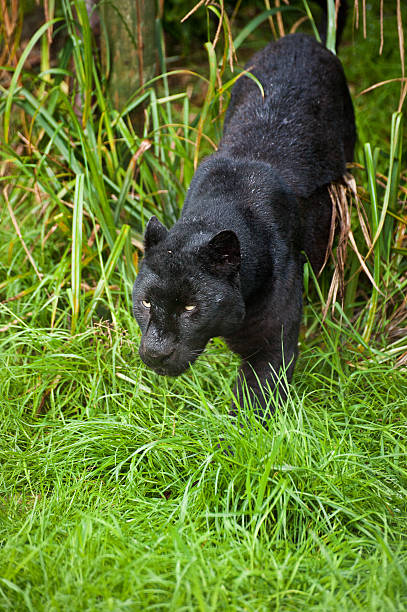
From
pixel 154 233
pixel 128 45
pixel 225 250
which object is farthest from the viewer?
pixel 128 45

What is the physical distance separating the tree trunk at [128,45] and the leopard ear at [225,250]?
1959 millimetres

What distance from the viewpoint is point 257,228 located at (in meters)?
3.05

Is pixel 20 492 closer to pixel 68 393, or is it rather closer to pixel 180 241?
pixel 68 393

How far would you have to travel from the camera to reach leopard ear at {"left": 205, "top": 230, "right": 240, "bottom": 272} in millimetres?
2662

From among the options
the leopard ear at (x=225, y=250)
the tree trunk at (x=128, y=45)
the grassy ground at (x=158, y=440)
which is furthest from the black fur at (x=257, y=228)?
the tree trunk at (x=128, y=45)

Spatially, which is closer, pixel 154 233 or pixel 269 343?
pixel 154 233

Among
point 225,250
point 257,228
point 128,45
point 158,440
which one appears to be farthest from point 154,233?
point 128,45

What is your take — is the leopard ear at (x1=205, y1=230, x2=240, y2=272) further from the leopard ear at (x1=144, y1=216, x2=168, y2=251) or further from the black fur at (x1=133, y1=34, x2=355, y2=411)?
the leopard ear at (x1=144, y1=216, x2=168, y2=251)

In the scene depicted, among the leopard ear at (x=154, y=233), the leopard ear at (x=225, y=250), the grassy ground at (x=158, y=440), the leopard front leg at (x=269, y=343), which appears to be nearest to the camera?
the grassy ground at (x=158, y=440)

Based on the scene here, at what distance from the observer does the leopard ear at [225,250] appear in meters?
2.66

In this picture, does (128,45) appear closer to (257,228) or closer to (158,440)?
(257,228)

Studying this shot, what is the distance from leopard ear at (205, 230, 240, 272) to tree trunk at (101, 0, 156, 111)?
1.96 metres

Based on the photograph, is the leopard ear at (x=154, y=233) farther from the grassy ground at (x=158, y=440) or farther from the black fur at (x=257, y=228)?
the grassy ground at (x=158, y=440)

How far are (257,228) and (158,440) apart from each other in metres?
Answer: 1.06
